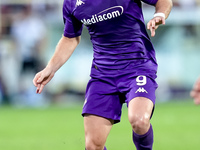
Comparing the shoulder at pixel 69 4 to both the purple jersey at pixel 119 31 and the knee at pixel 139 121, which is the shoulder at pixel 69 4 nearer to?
the purple jersey at pixel 119 31

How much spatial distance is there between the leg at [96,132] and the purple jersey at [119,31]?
58cm

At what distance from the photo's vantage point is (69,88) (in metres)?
16.8

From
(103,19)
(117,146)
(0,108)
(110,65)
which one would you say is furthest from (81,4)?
(0,108)

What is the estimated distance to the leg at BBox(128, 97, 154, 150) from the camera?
6.06 meters

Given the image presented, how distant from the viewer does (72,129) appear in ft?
38.4

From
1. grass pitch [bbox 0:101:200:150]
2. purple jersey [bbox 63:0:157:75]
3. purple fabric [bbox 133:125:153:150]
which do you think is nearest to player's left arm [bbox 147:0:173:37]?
purple jersey [bbox 63:0:157:75]

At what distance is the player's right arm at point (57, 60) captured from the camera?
6.68 m

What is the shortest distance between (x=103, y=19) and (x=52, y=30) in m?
10.9

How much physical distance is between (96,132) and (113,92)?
1.53 ft

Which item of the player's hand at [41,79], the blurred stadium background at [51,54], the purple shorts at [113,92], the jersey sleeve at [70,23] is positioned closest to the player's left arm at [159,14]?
the purple shorts at [113,92]

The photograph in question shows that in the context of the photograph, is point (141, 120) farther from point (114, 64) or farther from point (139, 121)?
point (114, 64)

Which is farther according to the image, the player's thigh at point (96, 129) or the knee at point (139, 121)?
the player's thigh at point (96, 129)

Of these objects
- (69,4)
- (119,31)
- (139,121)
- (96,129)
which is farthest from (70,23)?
(139,121)

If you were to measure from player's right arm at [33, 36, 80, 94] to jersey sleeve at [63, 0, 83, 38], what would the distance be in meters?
0.08
